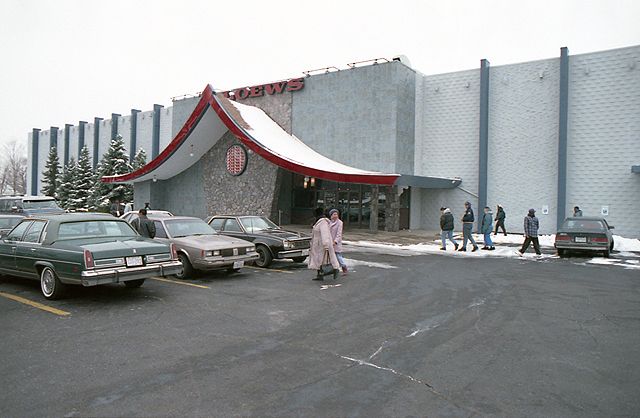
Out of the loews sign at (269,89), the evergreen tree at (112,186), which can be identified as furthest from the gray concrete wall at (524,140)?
the evergreen tree at (112,186)

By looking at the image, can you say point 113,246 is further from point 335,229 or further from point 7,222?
point 7,222

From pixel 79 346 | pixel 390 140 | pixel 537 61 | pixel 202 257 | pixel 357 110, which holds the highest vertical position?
pixel 537 61

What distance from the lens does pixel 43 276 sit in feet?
27.2

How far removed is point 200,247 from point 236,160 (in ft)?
55.3

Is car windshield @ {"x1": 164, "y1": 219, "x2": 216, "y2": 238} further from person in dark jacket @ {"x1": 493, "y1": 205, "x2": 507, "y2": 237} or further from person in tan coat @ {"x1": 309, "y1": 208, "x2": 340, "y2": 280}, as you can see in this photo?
person in dark jacket @ {"x1": 493, "y1": 205, "x2": 507, "y2": 237}

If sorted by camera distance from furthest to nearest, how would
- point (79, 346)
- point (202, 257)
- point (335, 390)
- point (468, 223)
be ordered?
point (468, 223)
point (202, 257)
point (79, 346)
point (335, 390)

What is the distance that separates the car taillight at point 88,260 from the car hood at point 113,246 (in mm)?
61

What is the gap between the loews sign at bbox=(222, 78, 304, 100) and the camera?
2956 centimetres

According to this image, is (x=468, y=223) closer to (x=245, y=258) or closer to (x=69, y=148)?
(x=245, y=258)

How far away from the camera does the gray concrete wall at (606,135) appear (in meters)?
21.8

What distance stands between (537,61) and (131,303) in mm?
23573

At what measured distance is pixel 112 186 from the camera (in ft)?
124

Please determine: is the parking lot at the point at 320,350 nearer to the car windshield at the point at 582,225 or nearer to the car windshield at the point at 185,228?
the car windshield at the point at 185,228

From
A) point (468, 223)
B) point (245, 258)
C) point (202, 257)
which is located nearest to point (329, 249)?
point (245, 258)
